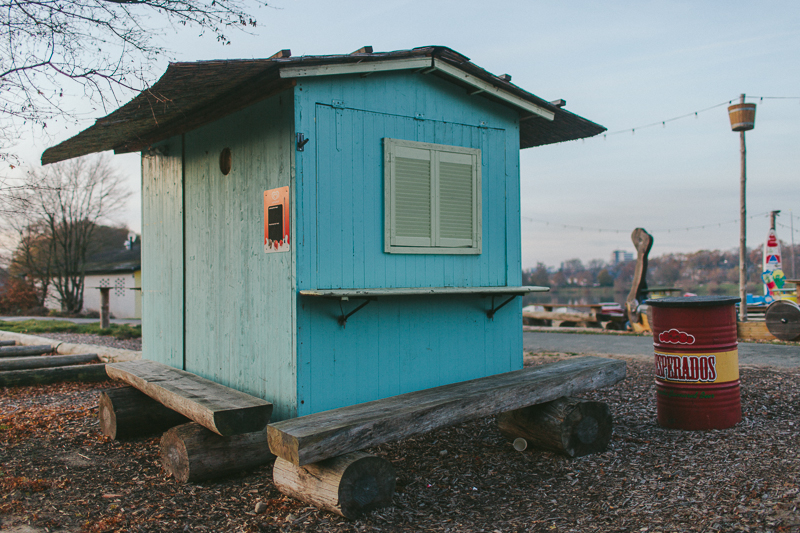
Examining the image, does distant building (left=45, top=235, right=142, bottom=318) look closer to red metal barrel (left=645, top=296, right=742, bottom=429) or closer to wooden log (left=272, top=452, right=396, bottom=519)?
wooden log (left=272, top=452, right=396, bottom=519)

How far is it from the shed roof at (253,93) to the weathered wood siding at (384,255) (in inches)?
7.2

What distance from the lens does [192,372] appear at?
19.8ft

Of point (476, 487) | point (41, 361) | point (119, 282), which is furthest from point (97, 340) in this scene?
point (119, 282)

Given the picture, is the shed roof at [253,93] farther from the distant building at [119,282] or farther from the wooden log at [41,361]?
the distant building at [119,282]

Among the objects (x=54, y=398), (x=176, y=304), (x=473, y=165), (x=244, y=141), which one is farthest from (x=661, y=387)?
(x=54, y=398)

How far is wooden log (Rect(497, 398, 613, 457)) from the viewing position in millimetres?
4805

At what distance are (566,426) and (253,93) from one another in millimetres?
3873

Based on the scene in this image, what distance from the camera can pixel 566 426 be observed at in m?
4.78

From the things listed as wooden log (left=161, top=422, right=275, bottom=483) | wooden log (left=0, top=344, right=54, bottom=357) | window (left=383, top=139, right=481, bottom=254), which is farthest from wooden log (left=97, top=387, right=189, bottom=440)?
wooden log (left=0, top=344, right=54, bottom=357)

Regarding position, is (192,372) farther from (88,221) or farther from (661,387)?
(88,221)

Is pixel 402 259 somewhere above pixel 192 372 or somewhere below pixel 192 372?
above

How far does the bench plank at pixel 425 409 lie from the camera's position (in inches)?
136

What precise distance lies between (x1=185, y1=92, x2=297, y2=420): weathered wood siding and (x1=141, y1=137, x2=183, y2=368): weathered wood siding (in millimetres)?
265

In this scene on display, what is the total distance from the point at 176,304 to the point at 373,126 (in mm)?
3198
